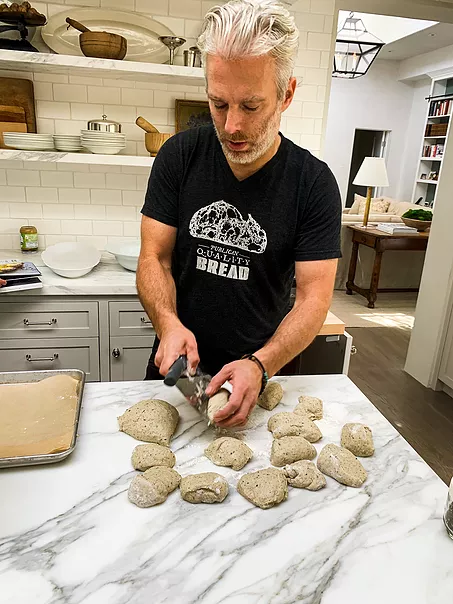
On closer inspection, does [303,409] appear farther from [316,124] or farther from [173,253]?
[316,124]

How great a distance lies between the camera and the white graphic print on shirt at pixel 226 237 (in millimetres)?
1411

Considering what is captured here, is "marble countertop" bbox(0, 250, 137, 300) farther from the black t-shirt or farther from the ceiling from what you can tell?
the ceiling

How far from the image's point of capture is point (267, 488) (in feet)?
3.04

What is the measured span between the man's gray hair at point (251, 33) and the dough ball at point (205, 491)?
90 centimetres

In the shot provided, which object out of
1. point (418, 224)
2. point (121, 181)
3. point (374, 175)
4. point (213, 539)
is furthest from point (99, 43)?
point (374, 175)

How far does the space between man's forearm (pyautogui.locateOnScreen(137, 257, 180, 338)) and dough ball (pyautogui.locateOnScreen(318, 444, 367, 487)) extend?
21.3 inches

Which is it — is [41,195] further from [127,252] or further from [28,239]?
[127,252]

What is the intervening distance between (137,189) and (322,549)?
245cm

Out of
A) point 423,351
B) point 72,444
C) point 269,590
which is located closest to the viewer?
point 269,590

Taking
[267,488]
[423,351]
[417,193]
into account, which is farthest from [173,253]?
[417,193]

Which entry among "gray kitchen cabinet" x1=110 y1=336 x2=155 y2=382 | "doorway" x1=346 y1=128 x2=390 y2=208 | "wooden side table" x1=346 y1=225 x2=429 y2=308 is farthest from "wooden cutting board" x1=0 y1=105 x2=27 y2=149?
"doorway" x1=346 y1=128 x2=390 y2=208

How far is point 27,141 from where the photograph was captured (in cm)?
250

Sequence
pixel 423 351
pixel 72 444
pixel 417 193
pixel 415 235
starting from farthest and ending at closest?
pixel 417 193 < pixel 415 235 < pixel 423 351 < pixel 72 444

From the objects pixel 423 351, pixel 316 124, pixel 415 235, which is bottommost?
pixel 423 351
